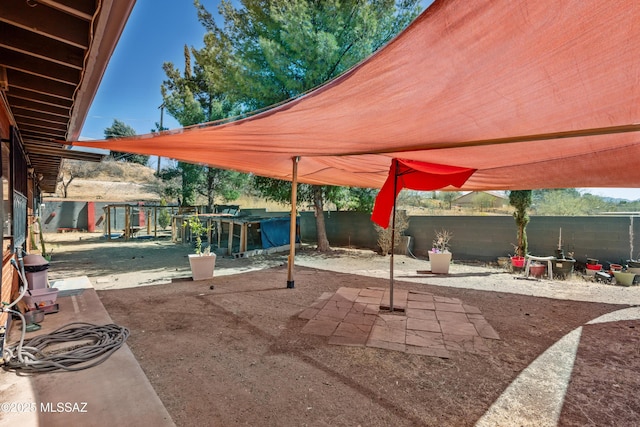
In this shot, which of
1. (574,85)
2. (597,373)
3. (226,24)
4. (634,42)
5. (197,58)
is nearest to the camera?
(634,42)

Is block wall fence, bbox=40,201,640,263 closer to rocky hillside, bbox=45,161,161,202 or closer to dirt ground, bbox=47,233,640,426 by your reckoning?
dirt ground, bbox=47,233,640,426

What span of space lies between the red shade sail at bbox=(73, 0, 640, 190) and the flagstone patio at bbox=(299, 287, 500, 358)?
5.84 feet

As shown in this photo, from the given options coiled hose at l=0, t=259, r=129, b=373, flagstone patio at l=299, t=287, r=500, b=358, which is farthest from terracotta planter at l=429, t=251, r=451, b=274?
coiled hose at l=0, t=259, r=129, b=373

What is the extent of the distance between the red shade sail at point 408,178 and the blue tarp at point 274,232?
6.19 metres

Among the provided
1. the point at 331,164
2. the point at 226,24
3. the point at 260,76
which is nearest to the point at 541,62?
the point at 331,164

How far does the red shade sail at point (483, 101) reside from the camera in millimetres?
1297

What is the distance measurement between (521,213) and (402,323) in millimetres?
5891

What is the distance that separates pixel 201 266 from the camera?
191 inches

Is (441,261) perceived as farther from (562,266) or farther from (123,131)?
(123,131)

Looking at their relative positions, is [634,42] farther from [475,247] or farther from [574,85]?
[475,247]

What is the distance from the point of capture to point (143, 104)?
2298cm

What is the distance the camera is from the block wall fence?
672 cm

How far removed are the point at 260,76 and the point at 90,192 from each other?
23.1 m

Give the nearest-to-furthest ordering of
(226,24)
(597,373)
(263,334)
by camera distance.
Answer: (597,373), (263,334), (226,24)
